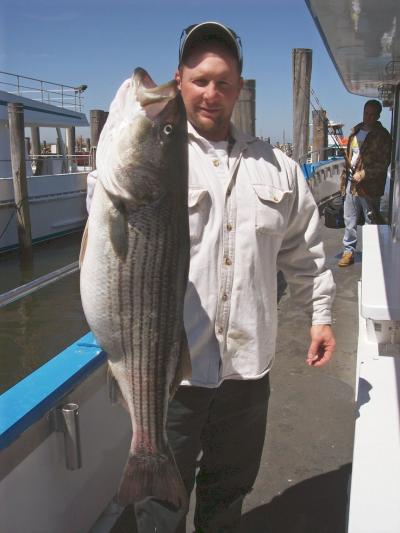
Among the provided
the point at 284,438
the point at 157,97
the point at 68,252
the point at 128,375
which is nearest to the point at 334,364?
the point at 284,438

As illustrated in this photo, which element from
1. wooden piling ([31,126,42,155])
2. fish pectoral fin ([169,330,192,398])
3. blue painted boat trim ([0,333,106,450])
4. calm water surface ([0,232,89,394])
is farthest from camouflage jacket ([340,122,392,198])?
wooden piling ([31,126,42,155])

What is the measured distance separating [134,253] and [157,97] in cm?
47

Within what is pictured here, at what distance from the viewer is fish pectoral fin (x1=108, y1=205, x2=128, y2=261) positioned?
1.55 metres

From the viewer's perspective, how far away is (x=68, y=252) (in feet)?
49.8

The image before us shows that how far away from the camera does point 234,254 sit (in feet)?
6.75

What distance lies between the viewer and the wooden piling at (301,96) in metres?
11.5

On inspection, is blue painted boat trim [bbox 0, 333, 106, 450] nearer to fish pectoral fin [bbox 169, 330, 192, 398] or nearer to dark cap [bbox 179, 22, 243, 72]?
fish pectoral fin [bbox 169, 330, 192, 398]

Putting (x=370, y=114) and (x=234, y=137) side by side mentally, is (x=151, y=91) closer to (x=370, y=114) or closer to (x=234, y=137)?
(x=234, y=137)

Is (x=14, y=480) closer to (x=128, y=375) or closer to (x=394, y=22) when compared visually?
(x=128, y=375)

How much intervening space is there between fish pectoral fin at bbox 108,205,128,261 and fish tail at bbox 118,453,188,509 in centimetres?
72

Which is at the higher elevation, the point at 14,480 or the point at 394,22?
the point at 394,22

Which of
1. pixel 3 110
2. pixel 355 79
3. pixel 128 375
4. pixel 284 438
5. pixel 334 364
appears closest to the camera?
pixel 128 375

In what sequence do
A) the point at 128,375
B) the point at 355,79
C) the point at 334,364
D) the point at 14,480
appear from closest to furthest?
1. the point at 128,375
2. the point at 14,480
3. the point at 334,364
4. the point at 355,79

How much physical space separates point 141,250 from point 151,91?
0.47 m
